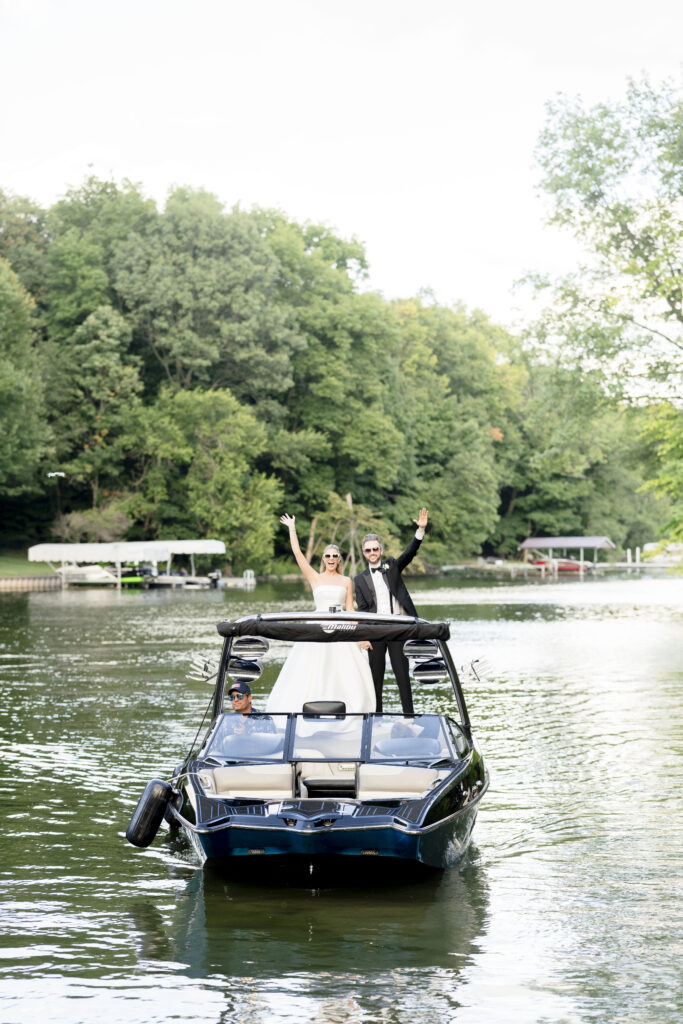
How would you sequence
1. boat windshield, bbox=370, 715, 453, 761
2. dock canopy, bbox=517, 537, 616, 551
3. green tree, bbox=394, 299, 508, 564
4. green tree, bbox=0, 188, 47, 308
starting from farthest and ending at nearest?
1. dock canopy, bbox=517, 537, 616, 551
2. green tree, bbox=394, 299, 508, 564
3. green tree, bbox=0, 188, 47, 308
4. boat windshield, bbox=370, 715, 453, 761

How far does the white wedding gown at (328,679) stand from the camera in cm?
1243

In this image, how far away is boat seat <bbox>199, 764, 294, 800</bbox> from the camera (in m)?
9.39

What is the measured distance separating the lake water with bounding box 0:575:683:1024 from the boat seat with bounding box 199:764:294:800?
2.18ft

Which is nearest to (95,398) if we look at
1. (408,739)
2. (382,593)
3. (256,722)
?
(382,593)

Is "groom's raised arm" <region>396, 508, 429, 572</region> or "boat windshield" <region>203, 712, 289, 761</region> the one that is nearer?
"boat windshield" <region>203, 712, 289, 761</region>

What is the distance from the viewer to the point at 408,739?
986cm

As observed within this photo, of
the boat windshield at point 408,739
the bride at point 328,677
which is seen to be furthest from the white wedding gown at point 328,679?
the boat windshield at point 408,739

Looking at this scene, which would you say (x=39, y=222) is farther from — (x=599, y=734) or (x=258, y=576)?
(x=599, y=734)

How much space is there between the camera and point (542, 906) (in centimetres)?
879

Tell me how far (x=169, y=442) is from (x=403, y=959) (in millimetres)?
71965

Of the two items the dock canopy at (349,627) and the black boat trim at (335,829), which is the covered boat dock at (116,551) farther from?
the black boat trim at (335,829)

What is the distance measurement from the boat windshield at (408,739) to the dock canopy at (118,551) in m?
59.9

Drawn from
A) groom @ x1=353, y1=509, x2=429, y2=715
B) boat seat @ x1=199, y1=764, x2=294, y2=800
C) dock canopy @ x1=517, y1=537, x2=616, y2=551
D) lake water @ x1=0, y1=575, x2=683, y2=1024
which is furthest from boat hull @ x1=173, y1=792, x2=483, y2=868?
dock canopy @ x1=517, y1=537, x2=616, y2=551

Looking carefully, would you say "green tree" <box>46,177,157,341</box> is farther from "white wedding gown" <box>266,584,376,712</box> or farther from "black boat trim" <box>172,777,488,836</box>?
"black boat trim" <box>172,777,488,836</box>
